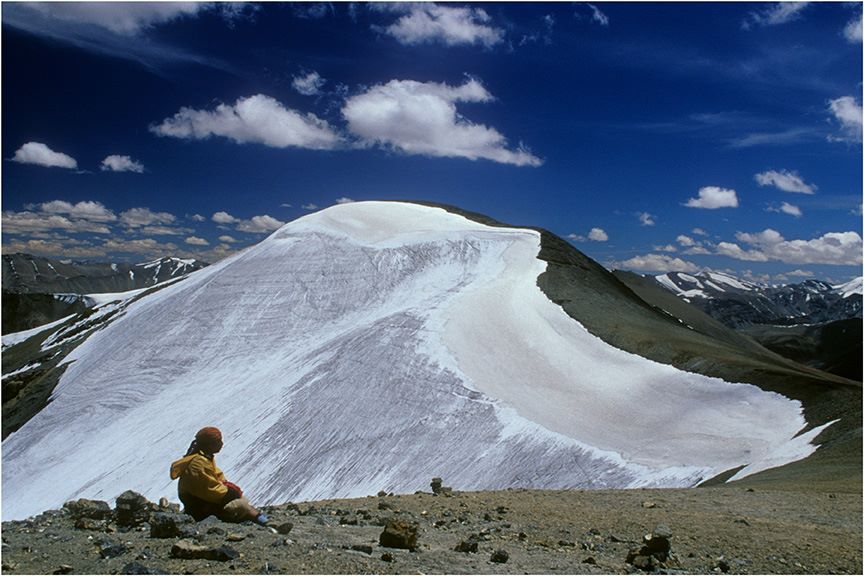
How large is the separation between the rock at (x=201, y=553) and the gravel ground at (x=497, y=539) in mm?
28

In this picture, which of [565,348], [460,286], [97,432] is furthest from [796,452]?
[97,432]

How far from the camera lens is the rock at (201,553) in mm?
8234

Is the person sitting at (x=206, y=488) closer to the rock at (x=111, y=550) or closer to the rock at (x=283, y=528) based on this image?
the rock at (x=283, y=528)

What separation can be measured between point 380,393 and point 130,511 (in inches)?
950

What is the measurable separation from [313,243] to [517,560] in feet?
170

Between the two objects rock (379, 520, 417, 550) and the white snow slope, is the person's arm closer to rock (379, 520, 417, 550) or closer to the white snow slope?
rock (379, 520, 417, 550)

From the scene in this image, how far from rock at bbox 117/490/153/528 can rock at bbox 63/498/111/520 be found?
1.43 meters

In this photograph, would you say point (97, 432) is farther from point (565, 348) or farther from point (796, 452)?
point (796, 452)

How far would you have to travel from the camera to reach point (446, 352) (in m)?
37.4

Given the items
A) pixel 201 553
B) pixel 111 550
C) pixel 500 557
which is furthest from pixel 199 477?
pixel 500 557

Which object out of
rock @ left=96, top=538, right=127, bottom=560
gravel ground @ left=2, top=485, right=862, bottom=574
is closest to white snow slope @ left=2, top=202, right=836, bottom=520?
gravel ground @ left=2, top=485, right=862, bottom=574

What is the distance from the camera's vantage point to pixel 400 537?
966 centimetres

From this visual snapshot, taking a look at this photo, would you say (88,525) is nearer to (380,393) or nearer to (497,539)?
(497,539)

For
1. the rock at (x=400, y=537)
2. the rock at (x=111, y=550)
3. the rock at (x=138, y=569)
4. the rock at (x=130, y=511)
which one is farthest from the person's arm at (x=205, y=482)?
the rock at (x=400, y=537)
